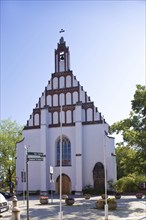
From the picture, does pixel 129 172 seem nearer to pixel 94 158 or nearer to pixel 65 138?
pixel 94 158

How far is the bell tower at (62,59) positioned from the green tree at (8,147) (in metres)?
12.7

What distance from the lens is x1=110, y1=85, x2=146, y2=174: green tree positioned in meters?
24.6

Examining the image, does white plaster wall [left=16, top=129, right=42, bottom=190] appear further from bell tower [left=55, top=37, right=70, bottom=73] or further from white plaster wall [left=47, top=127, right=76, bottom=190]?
bell tower [left=55, top=37, right=70, bottom=73]

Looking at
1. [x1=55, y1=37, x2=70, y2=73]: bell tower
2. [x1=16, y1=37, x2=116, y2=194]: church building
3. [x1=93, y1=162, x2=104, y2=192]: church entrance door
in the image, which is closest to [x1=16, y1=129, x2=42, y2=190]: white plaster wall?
[x1=16, y1=37, x2=116, y2=194]: church building

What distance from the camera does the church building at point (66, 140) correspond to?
3800 cm

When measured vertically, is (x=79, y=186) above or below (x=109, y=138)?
below

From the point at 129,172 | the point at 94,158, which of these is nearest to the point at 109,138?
the point at 94,158

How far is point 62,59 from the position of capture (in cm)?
4306

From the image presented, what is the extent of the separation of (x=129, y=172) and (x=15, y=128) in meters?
27.6

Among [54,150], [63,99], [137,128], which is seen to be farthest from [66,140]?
[137,128]

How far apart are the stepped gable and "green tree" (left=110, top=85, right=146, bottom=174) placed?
1316 centimetres

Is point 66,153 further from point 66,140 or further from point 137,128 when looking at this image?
point 137,128

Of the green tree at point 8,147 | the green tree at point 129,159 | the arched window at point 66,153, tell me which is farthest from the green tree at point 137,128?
the green tree at point 8,147

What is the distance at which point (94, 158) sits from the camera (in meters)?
38.4
